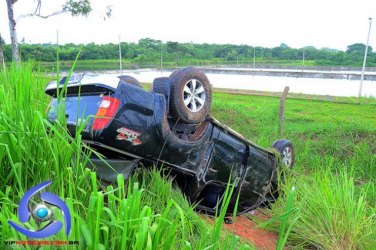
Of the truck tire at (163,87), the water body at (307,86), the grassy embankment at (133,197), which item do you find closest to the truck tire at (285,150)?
the grassy embankment at (133,197)

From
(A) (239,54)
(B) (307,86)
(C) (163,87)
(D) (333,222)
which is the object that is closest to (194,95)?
(C) (163,87)

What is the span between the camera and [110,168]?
2.59 metres

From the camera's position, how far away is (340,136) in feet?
27.8

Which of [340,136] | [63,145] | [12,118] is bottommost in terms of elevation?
[340,136]

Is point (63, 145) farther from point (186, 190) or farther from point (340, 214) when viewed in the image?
point (340, 214)

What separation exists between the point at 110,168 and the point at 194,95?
1122 millimetres

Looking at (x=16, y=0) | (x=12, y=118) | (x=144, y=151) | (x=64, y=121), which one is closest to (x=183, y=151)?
(x=144, y=151)

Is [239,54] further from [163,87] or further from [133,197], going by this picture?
[133,197]

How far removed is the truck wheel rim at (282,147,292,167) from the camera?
5.02m

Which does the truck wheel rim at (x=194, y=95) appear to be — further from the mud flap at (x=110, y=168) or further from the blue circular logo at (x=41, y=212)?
the blue circular logo at (x=41, y=212)

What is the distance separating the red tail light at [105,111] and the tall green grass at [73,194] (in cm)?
42

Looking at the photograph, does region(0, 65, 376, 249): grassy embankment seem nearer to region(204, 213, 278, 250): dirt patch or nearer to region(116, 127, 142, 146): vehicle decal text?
region(204, 213, 278, 250): dirt patch

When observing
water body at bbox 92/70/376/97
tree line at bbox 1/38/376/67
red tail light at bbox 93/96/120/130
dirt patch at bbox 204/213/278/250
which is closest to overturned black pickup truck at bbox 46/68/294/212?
red tail light at bbox 93/96/120/130

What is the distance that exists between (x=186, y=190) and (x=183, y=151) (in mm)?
467
